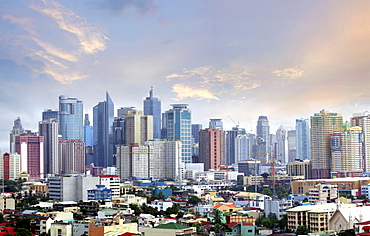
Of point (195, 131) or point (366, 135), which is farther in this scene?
point (195, 131)

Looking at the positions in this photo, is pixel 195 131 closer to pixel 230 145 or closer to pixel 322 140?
pixel 230 145

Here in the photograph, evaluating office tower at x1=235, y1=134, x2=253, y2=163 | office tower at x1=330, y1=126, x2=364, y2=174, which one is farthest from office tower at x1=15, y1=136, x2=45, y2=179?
office tower at x1=330, y1=126, x2=364, y2=174

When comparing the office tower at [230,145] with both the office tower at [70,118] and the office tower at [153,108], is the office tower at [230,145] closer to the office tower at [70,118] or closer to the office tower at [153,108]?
the office tower at [153,108]

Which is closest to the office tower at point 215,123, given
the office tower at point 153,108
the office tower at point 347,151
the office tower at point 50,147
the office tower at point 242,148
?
the office tower at point 242,148

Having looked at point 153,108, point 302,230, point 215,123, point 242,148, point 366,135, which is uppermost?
point 153,108

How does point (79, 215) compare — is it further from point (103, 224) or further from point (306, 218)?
point (306, 218)

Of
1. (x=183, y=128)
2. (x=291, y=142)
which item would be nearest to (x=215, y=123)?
(x=291, y=142)

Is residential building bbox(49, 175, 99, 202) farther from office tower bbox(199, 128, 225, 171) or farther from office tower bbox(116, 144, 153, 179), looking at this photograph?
office tower bbox(199, 128, 225, 171)

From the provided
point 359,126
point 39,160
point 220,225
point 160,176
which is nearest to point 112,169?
point 160,176
